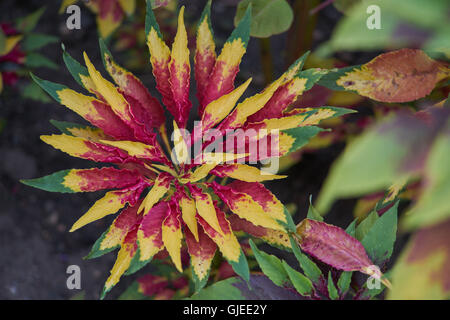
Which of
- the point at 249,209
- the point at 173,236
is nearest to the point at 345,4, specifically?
the point at 249,209

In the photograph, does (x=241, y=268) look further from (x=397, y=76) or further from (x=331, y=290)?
(x=397, y=76)

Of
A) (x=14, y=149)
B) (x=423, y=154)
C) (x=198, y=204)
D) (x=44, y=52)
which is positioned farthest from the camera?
(x=44, y=52)

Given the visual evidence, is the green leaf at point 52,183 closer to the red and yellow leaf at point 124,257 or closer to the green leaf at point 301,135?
the red and yellow leaf at point 124,257

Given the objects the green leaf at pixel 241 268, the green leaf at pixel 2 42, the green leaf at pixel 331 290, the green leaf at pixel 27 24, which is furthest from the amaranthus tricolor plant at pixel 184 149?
the green leaf at pixel 27 24

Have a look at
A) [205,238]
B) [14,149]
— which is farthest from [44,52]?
[205,238]

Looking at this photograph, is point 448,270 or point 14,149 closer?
point 448,270

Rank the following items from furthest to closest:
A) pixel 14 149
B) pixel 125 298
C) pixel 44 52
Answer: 1. pixel 44 52
2. pixel 14 149
3. pixel 125 298

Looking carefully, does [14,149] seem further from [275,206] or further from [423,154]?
[423,154]
